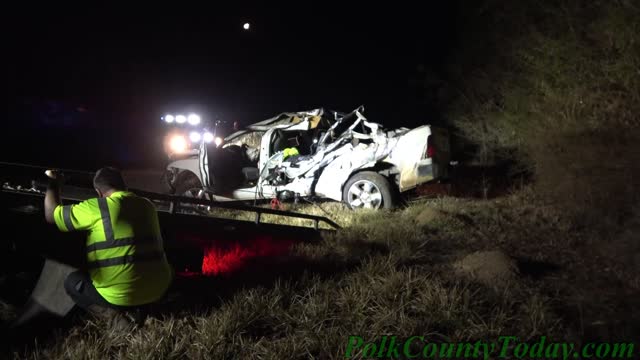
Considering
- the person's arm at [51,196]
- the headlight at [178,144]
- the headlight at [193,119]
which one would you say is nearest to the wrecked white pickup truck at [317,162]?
the headlight at [178,144]

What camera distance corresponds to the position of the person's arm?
2.77 meters

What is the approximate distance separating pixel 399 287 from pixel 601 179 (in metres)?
3.70

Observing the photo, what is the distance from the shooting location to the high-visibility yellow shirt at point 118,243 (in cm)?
269

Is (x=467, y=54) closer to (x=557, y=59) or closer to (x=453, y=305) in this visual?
(x=557, y=59)

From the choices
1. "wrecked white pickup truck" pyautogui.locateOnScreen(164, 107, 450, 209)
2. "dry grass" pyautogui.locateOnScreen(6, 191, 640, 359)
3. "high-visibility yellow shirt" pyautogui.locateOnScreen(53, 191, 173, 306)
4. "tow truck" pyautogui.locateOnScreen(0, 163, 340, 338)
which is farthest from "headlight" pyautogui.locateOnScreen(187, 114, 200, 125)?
"high-visibility yellow shirt" pyautogui.locateOnScreen(53, 191, 173, 306)

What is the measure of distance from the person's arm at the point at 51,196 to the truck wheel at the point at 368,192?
4738 millimetres

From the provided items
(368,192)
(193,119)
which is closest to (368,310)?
(368,192)

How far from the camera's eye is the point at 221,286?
362 cm

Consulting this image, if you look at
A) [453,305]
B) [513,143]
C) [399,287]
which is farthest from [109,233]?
[513,143]

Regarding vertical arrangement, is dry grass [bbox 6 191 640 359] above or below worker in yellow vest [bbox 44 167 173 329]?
below

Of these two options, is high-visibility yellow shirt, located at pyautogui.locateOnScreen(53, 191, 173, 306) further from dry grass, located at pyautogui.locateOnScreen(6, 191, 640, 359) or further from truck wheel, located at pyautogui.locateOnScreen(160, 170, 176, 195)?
truck wheel, located at pyautogui.locateOnScreen(160, 170, 176, 195)

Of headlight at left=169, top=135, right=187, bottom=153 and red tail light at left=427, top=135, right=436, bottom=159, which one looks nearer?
red tail light at left=427, top=135, right=436, bottom=159

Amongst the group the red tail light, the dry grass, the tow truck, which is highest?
the red tail light

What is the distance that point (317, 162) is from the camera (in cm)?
748
